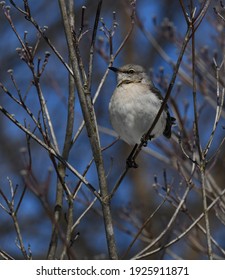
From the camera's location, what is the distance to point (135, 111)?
16.3 ft

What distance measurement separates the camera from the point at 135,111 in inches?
196

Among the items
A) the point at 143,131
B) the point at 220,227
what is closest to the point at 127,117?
the point at 143,131

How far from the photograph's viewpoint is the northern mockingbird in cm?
497

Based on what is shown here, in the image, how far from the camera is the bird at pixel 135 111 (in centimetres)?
497

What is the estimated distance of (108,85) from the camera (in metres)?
9.93

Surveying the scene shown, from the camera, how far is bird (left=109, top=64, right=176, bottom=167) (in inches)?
196

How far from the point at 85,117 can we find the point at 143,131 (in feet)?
5.17

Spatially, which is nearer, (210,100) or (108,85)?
(210,100)

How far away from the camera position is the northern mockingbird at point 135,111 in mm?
4973
